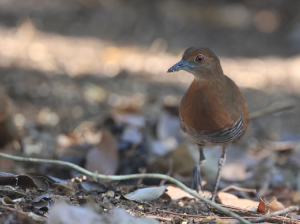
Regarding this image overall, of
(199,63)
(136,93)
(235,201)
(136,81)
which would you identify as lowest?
(235,201)

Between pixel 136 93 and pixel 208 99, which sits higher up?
pixel 136 93

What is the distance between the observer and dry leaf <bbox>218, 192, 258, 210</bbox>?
322 centimetres

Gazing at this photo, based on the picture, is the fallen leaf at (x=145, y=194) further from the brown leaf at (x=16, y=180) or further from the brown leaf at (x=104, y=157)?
the brown leaf at (x=104, y=157)

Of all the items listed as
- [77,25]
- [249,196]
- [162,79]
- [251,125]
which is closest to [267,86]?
[251,125]

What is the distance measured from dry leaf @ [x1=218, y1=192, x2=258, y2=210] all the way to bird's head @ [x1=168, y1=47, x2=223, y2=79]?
1.12 m

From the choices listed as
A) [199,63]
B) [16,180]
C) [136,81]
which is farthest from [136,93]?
[16,180]

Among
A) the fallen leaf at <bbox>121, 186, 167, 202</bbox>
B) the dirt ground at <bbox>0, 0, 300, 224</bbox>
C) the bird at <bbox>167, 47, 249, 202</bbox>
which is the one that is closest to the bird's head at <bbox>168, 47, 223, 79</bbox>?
the bird at <bbox>167, 47, 249, 202</bbox>

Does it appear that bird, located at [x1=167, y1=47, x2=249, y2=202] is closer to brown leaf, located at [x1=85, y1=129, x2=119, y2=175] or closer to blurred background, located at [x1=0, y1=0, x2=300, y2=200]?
blurred background, located at [x1=0, y1=0, x2=300, y2=200]

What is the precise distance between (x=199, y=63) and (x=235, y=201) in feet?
4.11

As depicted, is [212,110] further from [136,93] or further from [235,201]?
[136,93]

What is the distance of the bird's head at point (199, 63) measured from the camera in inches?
123

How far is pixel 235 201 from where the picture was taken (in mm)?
3340

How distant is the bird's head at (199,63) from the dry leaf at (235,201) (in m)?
1.12

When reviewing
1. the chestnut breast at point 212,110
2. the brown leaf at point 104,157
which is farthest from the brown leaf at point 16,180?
the chestnut breast at point 212,110
